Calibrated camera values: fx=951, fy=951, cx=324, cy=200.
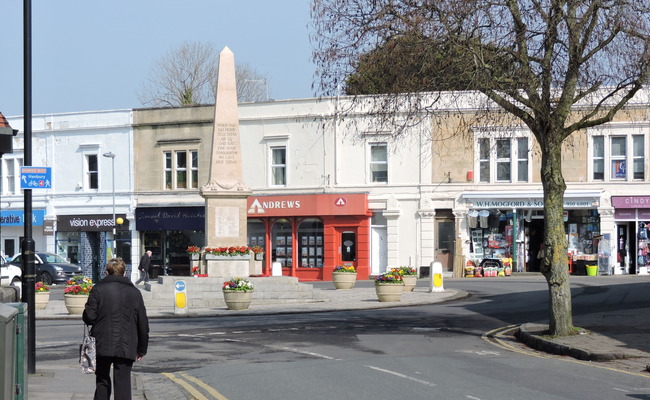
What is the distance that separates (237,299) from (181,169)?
23754mm

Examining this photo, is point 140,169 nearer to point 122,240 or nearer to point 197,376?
point 122,240

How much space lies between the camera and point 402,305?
28.4 m

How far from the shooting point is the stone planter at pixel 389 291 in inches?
1164

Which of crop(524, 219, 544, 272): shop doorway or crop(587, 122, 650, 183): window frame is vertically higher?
crop(587, 122, 650, 183): window frame

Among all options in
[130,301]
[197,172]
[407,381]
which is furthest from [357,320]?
[197,172]

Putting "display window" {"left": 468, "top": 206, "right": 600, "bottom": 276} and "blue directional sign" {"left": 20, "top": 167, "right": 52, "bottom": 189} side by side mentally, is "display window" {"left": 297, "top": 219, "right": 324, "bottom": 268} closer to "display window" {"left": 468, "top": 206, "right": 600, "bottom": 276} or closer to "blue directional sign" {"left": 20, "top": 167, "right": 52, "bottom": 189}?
"display window" {"left": 468, "top": 206, "right": 600, "bottom": 276}

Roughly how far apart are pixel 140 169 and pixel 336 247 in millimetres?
12095

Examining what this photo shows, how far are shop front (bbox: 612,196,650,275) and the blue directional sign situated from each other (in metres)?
32.5

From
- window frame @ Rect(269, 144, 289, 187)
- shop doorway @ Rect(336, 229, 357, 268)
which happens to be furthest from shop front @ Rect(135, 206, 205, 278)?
shop doorway @ Rect(336, 229, 357, 268)

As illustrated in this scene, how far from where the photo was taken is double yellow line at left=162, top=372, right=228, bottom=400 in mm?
12125

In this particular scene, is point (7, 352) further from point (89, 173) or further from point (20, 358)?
point (89, 173)

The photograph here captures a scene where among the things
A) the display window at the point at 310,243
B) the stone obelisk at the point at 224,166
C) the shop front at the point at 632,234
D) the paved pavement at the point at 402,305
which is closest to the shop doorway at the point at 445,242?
the display window at the point at 310,243

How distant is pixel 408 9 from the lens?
17875 millimetres

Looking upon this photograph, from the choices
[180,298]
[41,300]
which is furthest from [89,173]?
[180,298]
